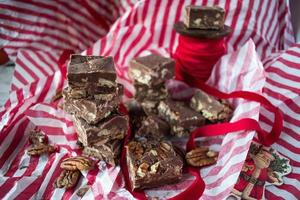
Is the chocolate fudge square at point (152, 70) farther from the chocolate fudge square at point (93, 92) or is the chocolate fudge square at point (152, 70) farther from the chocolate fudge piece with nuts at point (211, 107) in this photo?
the chocolate fudge square at point (93, 92)

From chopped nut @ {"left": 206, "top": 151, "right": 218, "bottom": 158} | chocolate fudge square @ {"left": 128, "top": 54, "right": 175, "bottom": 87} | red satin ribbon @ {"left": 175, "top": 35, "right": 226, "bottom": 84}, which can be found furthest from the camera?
red satin ribbon @ {"left": 175, "top": 35, "right": 226, "bottom": 84}

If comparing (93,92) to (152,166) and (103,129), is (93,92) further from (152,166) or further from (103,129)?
(152,166)

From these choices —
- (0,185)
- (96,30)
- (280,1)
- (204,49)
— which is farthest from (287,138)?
(96,30)

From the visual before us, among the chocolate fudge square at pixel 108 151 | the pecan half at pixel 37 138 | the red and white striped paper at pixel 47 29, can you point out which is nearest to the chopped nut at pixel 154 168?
the chocolate fudge square at pixel 108 151

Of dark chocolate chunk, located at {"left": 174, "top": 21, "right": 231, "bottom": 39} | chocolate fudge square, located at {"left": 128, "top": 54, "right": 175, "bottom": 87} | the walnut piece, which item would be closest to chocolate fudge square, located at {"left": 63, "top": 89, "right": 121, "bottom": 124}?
the walnut piece

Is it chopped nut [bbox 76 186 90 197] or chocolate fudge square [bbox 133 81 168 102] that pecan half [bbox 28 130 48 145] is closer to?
chopped nut [bbox 76 186 90 197]

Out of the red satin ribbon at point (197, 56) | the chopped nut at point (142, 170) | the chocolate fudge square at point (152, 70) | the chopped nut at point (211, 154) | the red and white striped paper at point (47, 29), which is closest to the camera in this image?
the chopped nut at point (142, 170)
